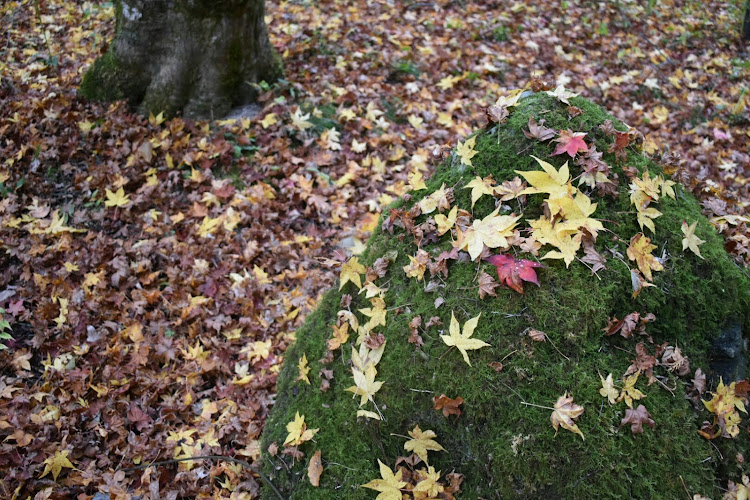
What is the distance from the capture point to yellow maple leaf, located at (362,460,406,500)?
218 centimetres

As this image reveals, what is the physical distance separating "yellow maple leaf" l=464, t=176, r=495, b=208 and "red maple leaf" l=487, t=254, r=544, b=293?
1.26ft

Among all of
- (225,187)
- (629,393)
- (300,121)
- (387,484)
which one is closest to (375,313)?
(387,484)

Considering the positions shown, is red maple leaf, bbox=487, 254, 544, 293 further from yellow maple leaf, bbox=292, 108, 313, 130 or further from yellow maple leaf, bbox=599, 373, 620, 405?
yellow maple leaf, bbox=292, 108, 313, 130

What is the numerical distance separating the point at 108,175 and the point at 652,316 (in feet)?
15.5

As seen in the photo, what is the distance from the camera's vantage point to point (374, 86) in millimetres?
6203

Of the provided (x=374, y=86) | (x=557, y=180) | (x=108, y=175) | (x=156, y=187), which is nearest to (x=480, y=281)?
(x=557, y=180)

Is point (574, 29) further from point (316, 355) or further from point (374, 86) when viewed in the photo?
point (316, 355)

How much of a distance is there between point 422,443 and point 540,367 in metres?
0.60

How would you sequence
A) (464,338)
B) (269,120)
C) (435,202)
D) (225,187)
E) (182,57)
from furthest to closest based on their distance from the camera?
(269,120)
(182,57)
(225,187)
(435,202)
(464,338)

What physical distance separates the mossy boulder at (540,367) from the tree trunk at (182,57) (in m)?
3.63

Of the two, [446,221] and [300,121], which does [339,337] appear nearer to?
[446,221]

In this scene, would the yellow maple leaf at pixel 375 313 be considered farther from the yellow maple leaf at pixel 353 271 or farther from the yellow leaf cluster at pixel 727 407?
the yellow leaf cluster at pixel 727 407

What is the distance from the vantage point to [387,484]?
2193 millimetres

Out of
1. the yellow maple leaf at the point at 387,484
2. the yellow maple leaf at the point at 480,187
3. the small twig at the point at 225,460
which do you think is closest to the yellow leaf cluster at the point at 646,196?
the yellow maple leaf at the point at 480,187
